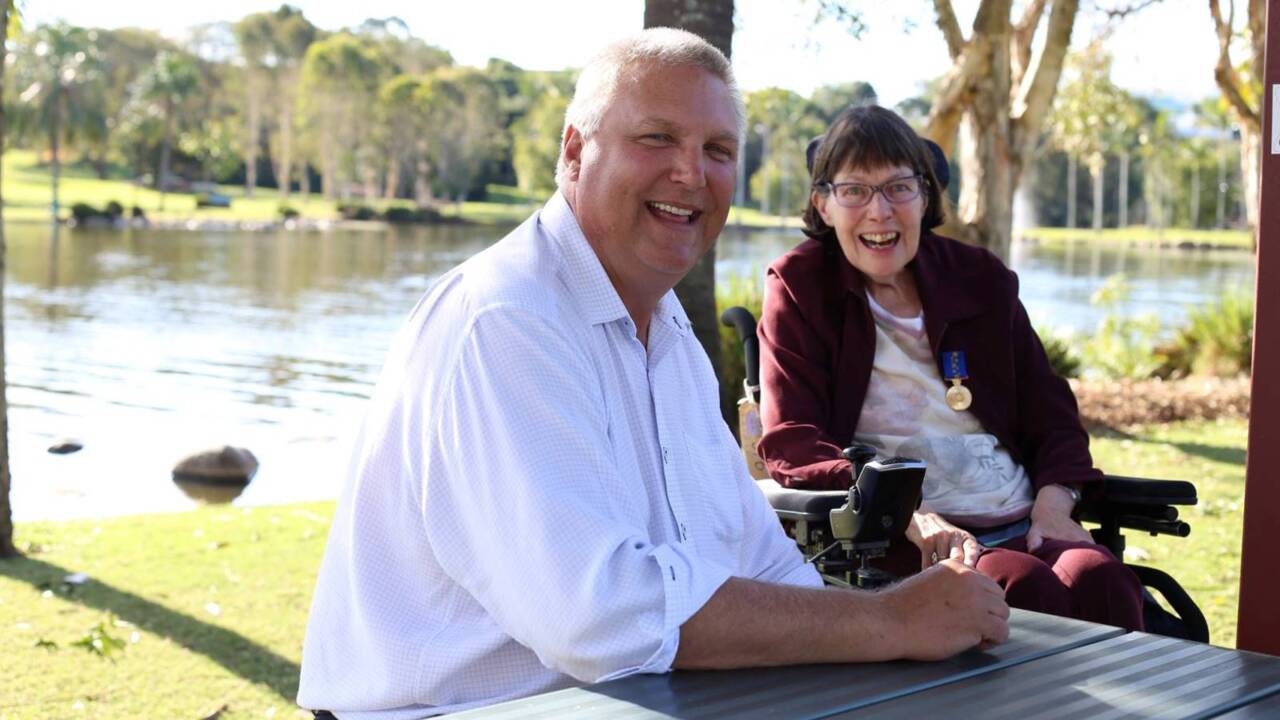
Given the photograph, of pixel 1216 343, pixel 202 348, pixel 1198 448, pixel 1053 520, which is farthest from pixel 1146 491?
pixel 202 348

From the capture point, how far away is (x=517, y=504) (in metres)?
1.69

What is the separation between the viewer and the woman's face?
339 centimetres

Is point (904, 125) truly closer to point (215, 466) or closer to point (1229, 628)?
point (1229, 628)

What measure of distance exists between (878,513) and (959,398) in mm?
1289

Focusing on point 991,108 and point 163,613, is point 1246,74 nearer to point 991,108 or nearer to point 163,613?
point 991,108

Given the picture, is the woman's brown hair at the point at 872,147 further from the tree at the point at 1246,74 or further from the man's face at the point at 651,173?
the tree at the point at 1246,74

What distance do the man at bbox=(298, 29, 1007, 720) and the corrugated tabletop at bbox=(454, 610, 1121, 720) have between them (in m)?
0.02

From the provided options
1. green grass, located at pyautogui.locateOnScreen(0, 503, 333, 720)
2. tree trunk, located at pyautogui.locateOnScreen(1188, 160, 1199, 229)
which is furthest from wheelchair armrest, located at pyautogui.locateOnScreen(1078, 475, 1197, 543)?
tree trunk, located at pyautogui.locateOnScreen(1188, 160, 1199, 229)

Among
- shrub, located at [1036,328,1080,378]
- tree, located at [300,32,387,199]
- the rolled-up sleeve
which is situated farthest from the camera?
tree, located at [300,32,387,199]

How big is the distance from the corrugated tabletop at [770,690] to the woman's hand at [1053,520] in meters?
1.29

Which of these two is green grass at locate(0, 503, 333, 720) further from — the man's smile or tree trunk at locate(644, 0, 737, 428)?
the man's smile

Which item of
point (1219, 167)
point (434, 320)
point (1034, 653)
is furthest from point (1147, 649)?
point (1219, 167)

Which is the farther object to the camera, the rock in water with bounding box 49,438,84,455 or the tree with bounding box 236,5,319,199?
the tree with bounding box 236,5,319,199

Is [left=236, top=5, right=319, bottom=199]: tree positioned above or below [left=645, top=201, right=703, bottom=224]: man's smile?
above
